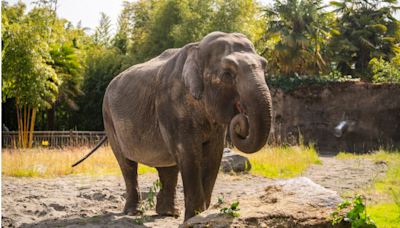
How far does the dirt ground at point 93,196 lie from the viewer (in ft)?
15.2

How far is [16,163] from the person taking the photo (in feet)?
31.9

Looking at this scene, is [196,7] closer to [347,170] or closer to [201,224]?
[347,170]

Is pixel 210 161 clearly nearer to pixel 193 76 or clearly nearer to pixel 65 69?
pixel 193 76

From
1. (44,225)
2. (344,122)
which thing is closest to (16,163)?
(44,225)

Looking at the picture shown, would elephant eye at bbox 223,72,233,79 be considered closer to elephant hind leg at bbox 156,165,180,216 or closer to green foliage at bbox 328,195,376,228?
green foliage at bbox 328,195,376,228

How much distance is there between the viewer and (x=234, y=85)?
3246mm

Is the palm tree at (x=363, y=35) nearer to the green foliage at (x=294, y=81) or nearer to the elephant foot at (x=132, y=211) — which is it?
the green foliage at (x=294, y=81)

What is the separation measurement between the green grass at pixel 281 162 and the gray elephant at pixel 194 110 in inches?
184

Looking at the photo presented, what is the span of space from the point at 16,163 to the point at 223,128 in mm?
7662

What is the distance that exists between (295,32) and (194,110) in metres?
19.1

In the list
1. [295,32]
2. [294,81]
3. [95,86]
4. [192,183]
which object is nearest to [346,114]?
[294,81]

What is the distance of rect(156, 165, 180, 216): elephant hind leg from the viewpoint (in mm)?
4988

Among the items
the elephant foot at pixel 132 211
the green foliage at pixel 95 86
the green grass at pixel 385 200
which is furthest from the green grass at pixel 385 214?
the green foliage at pixel 95 86

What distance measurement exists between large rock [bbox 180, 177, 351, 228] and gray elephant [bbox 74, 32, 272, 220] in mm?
514
